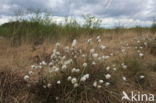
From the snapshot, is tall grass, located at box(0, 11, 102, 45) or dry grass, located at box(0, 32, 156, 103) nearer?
dry grass, located at box(0, 32, 156, 103)

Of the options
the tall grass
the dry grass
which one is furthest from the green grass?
the dry grass

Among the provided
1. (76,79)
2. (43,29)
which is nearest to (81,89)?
(76,79)

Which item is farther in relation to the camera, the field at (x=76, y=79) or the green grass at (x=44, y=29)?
the green grass at (x=44, y=29)

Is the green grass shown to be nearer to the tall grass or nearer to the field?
the tall grass

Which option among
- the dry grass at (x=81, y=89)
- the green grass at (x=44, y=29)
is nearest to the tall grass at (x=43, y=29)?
the green grass at (x=44, y=29)

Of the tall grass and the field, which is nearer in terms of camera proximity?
the field

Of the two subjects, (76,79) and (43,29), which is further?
(43,29)

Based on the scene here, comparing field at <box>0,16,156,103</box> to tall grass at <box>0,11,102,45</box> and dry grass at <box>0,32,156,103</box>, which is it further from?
tall grass at <box>0,11,102,45</box>

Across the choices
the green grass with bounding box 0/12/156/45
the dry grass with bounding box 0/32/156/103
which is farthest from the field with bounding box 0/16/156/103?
the green grass with bounding box 0/12/156/45

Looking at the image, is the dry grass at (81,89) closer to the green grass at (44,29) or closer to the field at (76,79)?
the field at (76,79)

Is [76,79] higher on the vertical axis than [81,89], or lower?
higher

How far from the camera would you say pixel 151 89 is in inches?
129

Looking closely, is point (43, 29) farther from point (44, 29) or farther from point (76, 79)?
point (76, 79)

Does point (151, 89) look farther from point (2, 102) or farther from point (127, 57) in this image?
point (2, 102)
